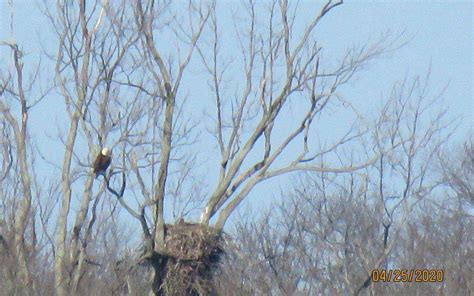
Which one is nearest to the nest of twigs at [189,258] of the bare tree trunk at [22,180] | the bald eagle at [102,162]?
the bald eagle at [102,162]

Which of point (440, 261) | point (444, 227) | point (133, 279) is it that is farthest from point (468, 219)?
point (133, 279)

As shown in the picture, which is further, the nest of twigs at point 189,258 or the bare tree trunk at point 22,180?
the bare tree trunk at point 22,180

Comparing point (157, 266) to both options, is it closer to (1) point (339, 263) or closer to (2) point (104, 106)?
(2) point (104, 106)

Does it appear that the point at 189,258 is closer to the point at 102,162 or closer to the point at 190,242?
the point at 190,242

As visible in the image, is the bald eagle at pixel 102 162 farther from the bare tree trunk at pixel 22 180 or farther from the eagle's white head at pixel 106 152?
the bare tree trunk at pixel 22 180

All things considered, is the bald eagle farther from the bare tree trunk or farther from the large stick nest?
the bare tree trunk

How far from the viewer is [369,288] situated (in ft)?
84.6

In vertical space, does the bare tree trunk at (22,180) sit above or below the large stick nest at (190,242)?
above

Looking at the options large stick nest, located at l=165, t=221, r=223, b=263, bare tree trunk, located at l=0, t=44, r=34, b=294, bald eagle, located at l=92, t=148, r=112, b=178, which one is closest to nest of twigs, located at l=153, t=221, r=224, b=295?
large stick nest, located at l=165, t=221, r=223, b=263

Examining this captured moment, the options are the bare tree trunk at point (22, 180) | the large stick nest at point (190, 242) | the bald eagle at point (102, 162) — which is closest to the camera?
the bald eagle at point (102, 162)

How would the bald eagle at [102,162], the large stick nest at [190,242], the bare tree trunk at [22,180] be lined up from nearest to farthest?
the bald eagle at [102,162], the large stick nest at [190,242], the bare tree trunk at [22,180]

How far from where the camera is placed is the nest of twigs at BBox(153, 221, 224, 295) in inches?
641

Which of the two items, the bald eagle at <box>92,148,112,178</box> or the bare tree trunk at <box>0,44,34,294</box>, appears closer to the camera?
the bald eagle at <box>92,148,112,178</box>

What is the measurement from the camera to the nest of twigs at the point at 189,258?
16.3 metres
